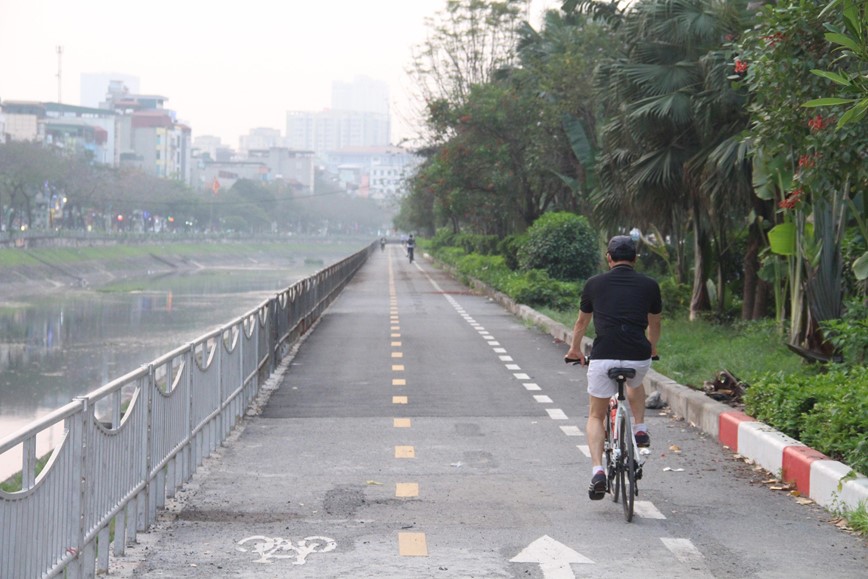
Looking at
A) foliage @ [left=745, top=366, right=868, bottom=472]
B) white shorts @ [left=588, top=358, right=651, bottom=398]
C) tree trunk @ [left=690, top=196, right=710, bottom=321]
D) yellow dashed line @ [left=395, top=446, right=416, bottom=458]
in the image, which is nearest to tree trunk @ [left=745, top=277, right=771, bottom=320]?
tree trunk @ [left=690, top=196, right=710, bottom=321]

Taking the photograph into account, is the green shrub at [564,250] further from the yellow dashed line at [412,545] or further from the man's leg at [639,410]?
the yellow dashed line at [412,545]

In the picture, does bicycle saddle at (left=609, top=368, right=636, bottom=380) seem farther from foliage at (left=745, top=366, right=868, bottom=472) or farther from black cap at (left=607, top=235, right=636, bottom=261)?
foliage at (left=745, top=366, right=868, bottom=472)

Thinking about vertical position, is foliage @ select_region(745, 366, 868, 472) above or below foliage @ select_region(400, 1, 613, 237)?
below

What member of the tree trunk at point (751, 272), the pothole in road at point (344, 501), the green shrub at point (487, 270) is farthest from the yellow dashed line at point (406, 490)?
the green shrub at point (487, 270)

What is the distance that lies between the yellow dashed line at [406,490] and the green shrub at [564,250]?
28.0m

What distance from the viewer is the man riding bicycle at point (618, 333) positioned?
29.8ft

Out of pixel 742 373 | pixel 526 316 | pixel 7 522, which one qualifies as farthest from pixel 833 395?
pixel 526 316

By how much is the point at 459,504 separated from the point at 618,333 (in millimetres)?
1624

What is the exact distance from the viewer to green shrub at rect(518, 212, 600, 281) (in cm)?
3825

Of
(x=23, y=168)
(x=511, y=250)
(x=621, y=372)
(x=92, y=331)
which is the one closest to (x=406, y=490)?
(x=621, y=372)

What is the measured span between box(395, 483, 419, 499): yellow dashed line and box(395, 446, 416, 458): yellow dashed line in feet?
4.76

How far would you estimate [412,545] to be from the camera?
26.5 feet

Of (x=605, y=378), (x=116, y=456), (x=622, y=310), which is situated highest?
(x=622, y=310)

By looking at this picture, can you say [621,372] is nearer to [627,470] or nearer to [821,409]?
[627,470]
